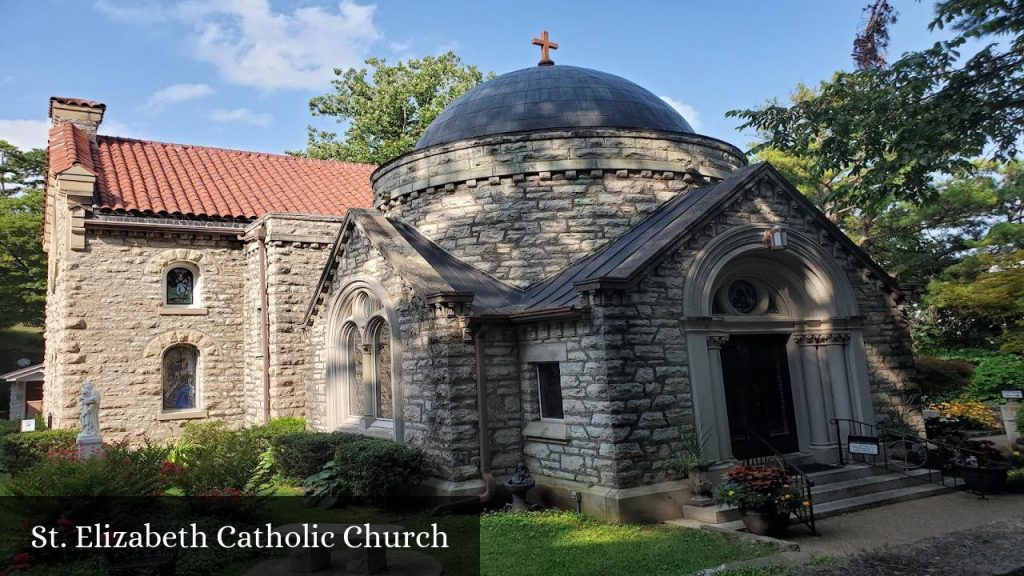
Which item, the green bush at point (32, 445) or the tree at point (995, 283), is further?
the tree at point (995, 283)

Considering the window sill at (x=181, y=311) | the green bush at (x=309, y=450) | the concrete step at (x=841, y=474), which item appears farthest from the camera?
the window sill at (x=181, y=311)

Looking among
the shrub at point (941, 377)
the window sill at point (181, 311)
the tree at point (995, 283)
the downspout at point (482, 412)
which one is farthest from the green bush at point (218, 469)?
the tree at point (995, 283)

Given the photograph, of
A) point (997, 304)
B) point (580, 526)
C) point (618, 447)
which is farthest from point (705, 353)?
point (997, 304)

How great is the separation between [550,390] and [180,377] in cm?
1101

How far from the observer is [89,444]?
12.4 m

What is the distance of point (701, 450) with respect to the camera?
943cm

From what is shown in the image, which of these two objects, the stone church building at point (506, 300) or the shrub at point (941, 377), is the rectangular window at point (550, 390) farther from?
the shrub at point (941, 377)

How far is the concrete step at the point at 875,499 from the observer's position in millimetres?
9125

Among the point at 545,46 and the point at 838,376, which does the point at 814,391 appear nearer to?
the point at 838,376

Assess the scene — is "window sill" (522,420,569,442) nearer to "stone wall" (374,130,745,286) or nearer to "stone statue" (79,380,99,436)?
"stone wall" (374,130,745,286)

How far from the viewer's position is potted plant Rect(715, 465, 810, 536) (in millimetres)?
8039

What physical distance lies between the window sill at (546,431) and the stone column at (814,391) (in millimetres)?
4486

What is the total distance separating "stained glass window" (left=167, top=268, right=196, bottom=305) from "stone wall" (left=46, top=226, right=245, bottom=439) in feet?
1.37

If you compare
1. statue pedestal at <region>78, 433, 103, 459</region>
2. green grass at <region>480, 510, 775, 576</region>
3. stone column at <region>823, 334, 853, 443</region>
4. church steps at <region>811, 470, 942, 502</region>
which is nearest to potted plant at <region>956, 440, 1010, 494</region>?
church steps at <region>811, 470, 942, 502</region>
